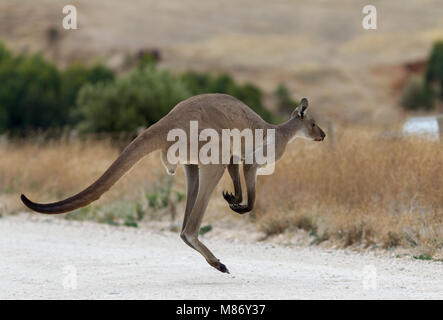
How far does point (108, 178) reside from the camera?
709cm

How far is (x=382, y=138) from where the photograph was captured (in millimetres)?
12719

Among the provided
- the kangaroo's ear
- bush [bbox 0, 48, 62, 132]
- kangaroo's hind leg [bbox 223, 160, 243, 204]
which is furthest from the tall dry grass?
bush [bbox 0, 48, 62, 132]

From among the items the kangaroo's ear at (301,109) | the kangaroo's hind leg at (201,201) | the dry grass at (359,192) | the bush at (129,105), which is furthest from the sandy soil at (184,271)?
the bush at (129,105)

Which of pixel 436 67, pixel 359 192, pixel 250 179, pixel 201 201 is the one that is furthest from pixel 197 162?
pixel 436 67

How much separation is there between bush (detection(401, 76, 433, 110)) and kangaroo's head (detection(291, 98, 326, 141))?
53650mm

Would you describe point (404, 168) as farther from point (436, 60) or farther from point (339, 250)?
point (436, 60)

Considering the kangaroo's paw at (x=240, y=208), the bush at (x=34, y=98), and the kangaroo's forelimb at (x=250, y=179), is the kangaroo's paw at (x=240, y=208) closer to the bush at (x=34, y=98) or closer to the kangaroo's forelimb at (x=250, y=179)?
the kangaroo's forelimb at (x=250, y=179)

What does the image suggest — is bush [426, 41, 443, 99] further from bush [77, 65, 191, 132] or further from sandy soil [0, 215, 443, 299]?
sandy soil [0, 215, 443, 299]

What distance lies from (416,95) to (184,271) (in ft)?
189

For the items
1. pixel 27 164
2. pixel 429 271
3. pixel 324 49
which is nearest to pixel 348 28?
pixel 324 49

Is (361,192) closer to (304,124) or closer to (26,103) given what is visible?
(304,124)

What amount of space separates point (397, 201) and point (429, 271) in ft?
9.33

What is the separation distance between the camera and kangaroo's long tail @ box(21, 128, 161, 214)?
22.2 ft

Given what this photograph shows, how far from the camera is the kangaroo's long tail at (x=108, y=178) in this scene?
6.77m
